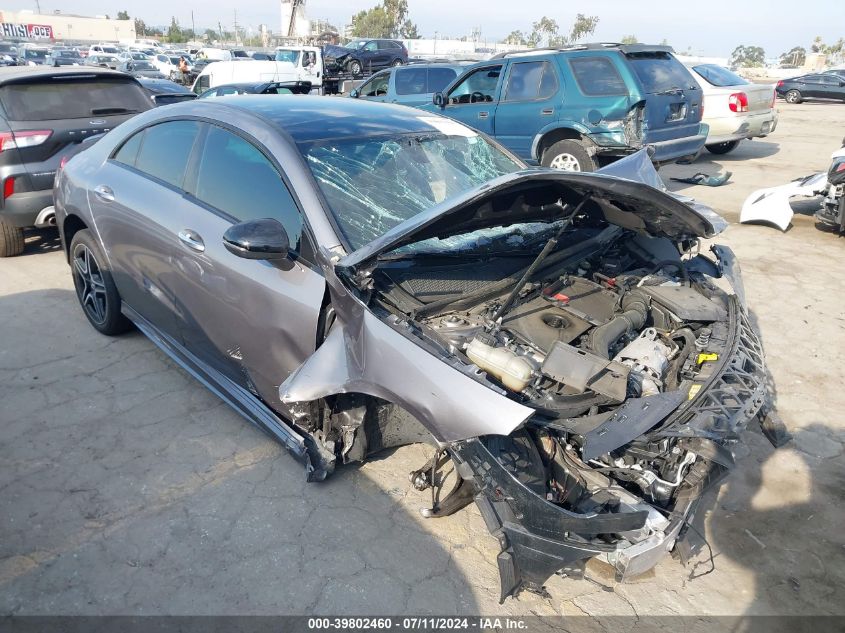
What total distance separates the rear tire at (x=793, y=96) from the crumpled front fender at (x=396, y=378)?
2952 cm

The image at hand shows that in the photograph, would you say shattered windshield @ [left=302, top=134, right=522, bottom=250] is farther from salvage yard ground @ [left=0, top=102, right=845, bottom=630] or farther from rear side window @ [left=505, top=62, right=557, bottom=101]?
rear side window @ [left=505, top=62, right=557, bottom=101]

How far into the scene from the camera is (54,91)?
5.95 metres

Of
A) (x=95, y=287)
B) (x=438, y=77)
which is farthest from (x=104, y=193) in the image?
(x=438, y=77)

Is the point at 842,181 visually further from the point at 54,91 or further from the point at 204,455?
the point at 54,91

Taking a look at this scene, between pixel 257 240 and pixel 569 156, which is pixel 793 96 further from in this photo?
pixel 257 240

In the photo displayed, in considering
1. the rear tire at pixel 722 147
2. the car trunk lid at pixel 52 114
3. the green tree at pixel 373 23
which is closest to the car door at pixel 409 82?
the rear tire at pixel 722 147

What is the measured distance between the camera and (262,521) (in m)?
2.79

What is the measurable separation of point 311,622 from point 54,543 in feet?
4.07

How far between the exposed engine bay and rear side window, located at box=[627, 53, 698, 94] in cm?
559

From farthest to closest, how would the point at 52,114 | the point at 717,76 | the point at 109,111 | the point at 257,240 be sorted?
the point at 717,76, the point at 109,111, the point at 52,114, the point at 257,240

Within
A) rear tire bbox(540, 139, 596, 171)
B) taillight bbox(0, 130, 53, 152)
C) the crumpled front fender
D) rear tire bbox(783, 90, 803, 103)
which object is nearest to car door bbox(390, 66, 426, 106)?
rear tire bbox(540, 139, 596, 171)

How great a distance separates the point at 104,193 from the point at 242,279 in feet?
Answer: 5.55

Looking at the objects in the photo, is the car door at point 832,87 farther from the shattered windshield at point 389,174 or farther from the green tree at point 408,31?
the green tree at point 408,31

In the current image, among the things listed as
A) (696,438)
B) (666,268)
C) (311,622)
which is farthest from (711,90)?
(311,622)
